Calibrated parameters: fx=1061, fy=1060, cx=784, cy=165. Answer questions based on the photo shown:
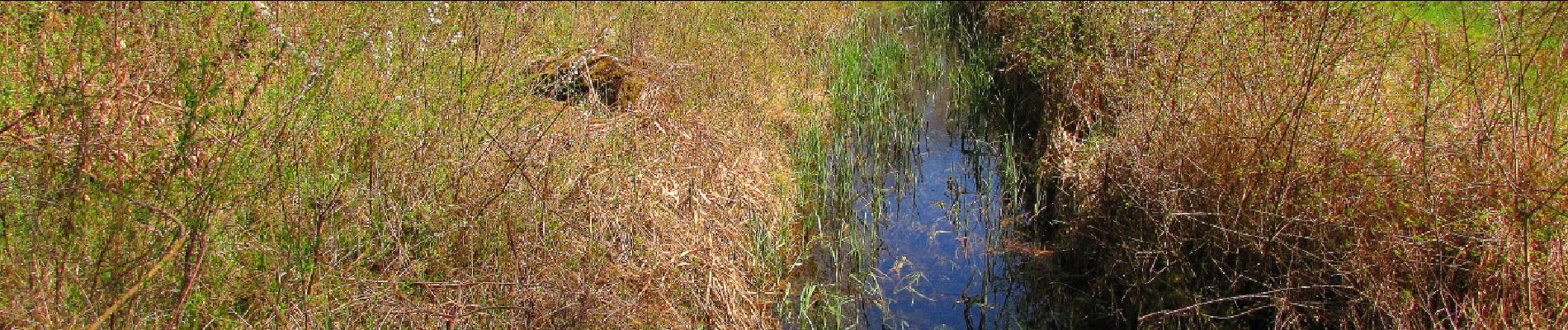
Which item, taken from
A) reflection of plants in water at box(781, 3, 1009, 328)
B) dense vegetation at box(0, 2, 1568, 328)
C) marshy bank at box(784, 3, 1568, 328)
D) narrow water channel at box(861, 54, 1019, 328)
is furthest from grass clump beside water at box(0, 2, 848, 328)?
marshy bank at box(784, 3, 1568, 328)

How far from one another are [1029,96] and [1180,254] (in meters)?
3.71

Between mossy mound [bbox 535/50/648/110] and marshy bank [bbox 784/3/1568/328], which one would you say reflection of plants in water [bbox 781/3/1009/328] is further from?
mossy mound [bbox 535/50/648/110]

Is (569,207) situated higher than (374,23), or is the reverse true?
(374,23)

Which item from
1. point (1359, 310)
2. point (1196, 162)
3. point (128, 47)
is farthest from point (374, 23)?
point (1359, 310)

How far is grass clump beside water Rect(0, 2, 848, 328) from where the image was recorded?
2699 millimetres

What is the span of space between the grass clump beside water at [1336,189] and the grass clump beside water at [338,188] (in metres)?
1.52

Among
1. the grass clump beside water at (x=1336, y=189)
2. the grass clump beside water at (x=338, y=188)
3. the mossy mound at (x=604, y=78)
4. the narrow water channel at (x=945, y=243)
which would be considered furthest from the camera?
the mossy mound at (x=604, y=78)

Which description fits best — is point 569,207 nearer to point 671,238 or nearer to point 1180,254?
point 671,238

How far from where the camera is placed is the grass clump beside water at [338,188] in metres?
2.70

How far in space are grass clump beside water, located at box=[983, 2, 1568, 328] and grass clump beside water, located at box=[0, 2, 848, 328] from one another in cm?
152

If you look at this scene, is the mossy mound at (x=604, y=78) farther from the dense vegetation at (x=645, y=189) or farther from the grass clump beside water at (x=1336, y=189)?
the grass clump beside water at (x=1336, y=189)

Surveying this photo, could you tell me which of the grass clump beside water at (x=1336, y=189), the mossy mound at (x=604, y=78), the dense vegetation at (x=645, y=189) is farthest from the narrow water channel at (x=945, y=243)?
the mossy mound at (x=604, y=78)

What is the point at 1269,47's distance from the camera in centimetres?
445

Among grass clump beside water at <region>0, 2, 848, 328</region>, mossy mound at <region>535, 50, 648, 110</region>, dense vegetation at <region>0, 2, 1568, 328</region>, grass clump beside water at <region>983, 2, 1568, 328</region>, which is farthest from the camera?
mossy mound at <region>535, 50, 648, 110</region>
